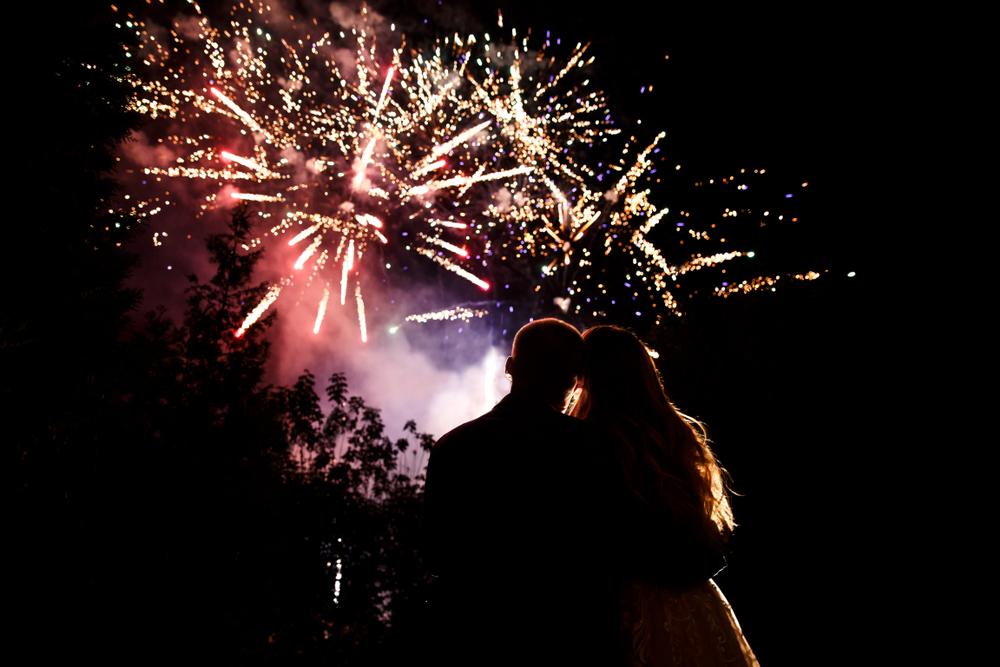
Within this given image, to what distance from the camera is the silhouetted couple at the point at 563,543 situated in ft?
5.04

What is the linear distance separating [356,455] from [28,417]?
1398 centimetres

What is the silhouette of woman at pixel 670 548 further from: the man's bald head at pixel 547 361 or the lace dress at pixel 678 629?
the man's bald head at pixel 547 361

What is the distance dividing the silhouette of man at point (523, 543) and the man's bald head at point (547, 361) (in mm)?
214

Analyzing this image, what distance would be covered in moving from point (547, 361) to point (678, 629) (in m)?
1.25

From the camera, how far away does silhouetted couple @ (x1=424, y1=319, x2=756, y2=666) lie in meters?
1.54

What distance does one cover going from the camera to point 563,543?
1574 mm

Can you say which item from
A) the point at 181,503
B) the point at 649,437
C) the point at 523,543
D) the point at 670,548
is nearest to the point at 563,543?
the point at 523,543

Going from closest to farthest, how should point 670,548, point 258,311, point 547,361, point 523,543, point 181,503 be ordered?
point 523,543, point 670,548, point 547,361, point 181,503, point 258,311

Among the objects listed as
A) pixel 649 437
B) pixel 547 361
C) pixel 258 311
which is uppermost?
pixel 258 311

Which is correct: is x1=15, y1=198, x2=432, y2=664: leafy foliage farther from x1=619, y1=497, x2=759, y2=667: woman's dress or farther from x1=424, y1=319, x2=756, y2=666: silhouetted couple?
x1=619, y1=497, x2=759, y2=667: woman's dress

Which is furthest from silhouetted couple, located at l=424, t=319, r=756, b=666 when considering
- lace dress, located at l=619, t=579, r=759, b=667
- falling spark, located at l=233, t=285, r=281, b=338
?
falling spark, located at l=233, t=285, r=281, b=338

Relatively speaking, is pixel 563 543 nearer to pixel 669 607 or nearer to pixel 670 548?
pixel 670 548

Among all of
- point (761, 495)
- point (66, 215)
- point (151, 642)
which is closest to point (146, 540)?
point (151, 642)

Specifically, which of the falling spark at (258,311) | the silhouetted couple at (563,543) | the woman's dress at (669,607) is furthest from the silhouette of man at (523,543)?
the falling spark at (258,311)
